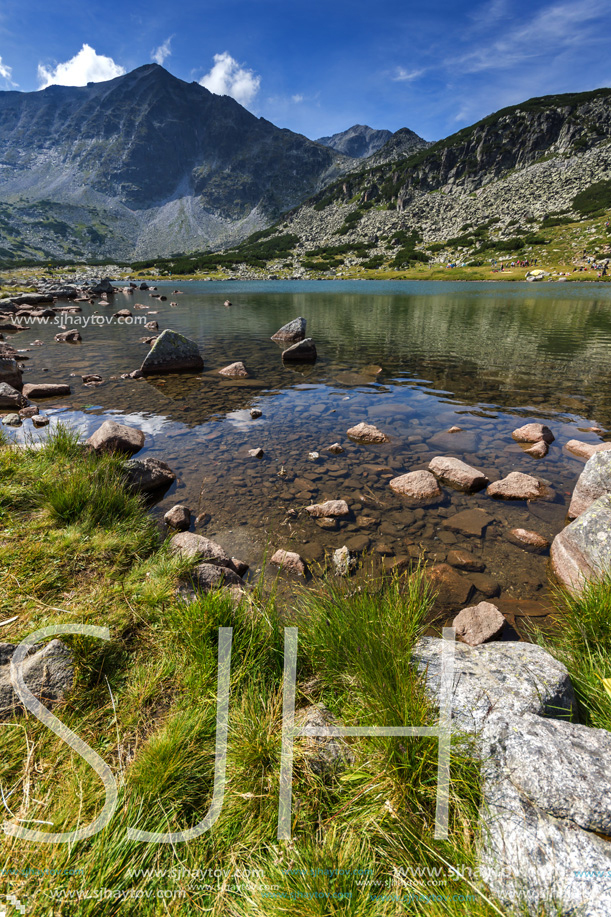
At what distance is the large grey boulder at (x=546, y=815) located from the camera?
1.72 metres

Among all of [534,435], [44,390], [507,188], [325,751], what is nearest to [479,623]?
[325,751]

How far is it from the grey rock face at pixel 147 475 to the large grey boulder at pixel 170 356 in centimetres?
1132

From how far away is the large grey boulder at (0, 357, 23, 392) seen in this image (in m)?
14.8

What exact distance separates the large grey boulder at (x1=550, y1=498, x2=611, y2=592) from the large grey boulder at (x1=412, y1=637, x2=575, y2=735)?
268cm

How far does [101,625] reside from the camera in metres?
3.25

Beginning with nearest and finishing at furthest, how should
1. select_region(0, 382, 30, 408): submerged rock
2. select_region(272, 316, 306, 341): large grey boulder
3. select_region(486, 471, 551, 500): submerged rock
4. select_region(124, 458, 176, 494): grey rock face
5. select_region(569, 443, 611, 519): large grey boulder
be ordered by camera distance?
1. select_region(569, 443, 611, 519): large grey boulder
2. select_region(124, 458, 176, 494): grey rock face
3. select_region(486, 471, 551, 500): submerged rock
4. select_region(0, 382, 30, 408): submerged rock
5. select_region(272, 316, 306, 341): large grey boulder

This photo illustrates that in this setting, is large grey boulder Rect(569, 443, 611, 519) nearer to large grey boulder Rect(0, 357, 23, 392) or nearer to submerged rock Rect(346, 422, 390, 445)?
submerged rock Rect(346, 422, 390, 445)

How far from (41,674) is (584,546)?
6661 millimetres

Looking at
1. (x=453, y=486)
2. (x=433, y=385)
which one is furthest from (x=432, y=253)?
(x=453, y=486)

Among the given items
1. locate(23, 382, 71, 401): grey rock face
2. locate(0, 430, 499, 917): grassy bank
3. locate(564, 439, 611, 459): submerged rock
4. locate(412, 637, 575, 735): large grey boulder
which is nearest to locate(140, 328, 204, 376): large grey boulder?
locate(23, 382, 71, 401): grey rock face

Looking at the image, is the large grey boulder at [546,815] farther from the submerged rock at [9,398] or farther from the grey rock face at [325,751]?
the submerged rock at [9,398]

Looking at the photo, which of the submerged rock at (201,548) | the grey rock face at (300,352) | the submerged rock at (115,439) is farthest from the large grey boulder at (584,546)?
the grey rock face at (300,352)

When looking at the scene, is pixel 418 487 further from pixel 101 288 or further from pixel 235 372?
pixel 101 288

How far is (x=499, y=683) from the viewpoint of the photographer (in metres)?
2.78
